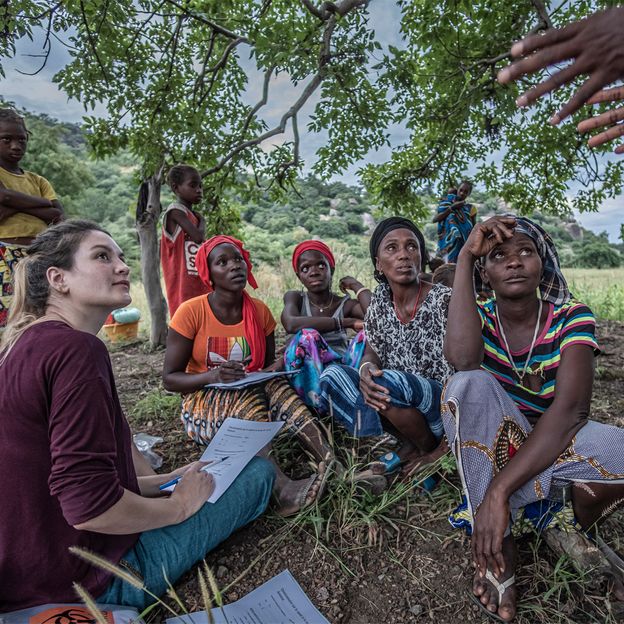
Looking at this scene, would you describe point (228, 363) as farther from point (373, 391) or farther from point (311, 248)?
point (311, 248)

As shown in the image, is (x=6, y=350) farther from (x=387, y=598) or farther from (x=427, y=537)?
(x=427, y=537)

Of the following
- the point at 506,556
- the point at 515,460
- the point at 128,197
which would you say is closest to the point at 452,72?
the point at 515,460

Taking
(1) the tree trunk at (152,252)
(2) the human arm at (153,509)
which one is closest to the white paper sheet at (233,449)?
(2) the human arm at (153,509)

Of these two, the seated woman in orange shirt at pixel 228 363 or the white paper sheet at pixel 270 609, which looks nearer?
the white paper sheet at pixel 270 609

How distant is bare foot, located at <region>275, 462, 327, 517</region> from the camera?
1.85 metres

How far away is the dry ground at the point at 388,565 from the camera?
1459 mm

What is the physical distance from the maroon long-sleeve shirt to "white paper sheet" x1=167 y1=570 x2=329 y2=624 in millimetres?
423

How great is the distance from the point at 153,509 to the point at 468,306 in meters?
1.38

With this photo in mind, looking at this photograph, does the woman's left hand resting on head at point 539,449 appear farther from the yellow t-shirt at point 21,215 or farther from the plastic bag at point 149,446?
the yellow t-shirt at point 21,215

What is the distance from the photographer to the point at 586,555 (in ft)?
4.98

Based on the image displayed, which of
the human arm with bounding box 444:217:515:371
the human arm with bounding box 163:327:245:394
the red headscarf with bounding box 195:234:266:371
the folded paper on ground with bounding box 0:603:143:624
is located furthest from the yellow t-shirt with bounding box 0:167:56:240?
the human arm with bounding box 444:217:515:371

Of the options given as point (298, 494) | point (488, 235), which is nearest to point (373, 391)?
point (298, 494)

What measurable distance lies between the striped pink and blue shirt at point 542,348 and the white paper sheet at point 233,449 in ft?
3.28

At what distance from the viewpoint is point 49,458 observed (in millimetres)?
1181
